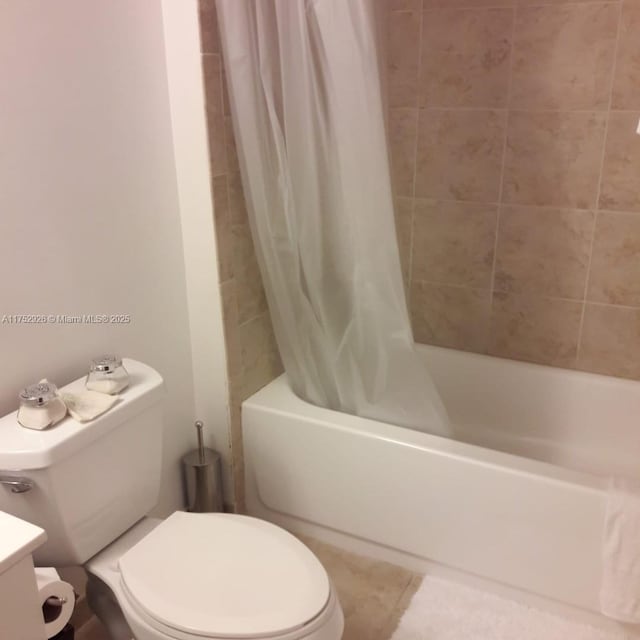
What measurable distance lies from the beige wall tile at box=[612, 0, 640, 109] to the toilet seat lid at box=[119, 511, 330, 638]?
1568 millimetres

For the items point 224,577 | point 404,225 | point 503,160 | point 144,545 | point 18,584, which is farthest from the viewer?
point 404,225

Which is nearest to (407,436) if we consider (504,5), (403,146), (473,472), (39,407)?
(473,472)

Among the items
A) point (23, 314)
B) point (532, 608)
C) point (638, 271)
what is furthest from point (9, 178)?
point (638, 271)

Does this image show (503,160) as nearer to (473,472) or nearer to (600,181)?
(600,181)

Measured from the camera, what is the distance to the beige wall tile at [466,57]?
6.66 ft

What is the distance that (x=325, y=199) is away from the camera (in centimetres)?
173

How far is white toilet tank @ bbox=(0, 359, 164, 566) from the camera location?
1.30 meters

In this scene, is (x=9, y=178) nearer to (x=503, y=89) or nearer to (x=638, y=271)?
(x=503, y=89)

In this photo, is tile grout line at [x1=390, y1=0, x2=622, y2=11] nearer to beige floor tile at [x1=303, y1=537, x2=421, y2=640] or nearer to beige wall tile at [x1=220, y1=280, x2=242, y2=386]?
beige wall tile at [x1=220, y1=280, x2=242, y2=386]

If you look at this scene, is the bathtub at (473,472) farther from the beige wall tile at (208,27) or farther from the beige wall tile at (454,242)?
the beige wall tile at (208,27)

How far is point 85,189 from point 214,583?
93 centimetres

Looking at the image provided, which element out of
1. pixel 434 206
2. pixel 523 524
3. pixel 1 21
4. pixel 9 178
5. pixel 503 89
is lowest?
pixel 523 524

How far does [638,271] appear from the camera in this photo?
6.72 ft

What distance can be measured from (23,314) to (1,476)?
35 cm
